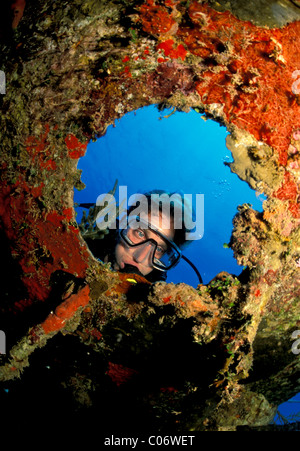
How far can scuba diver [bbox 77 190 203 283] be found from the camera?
4.59m

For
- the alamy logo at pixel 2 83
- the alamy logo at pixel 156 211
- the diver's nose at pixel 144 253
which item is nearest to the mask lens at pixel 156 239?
the alamy logo at pixel 156 211

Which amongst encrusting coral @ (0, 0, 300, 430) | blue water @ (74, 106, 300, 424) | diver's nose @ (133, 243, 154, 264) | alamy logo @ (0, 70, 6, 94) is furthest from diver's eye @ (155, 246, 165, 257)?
blue water @ (74, 106, 300, 424)

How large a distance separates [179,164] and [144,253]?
35862mm

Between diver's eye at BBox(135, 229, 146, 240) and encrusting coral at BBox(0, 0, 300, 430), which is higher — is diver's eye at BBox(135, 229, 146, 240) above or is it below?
above

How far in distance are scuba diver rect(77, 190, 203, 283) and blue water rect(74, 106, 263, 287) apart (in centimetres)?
2566

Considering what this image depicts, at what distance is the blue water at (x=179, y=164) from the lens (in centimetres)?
3175

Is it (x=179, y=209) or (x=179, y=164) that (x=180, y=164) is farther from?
(x=179, y=209)

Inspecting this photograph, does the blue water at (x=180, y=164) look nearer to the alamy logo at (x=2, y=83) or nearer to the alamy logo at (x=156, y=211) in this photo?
the alamy logo at (x=156, y=211)

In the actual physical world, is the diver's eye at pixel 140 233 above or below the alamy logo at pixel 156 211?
below

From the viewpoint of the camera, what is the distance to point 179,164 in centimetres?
3872

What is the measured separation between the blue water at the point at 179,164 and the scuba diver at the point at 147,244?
25.7 metres

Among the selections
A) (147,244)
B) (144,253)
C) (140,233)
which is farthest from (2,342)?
(140,233)

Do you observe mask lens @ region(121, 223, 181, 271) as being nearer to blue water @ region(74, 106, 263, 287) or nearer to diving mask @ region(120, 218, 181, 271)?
diving mask @ region(120, 218, 181, 271)
